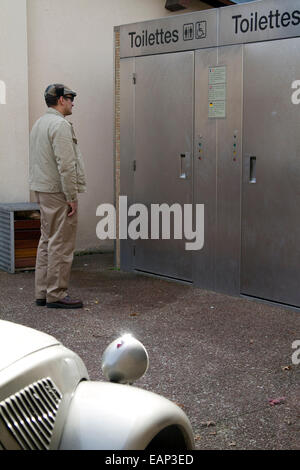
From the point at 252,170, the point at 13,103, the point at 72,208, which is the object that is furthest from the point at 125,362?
the point at 13,103

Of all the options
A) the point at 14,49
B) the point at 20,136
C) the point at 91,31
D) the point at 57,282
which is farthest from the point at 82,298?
the point at 91,31

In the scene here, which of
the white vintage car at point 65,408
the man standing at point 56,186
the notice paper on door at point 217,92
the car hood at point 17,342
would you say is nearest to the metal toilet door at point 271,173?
the notice paper on door at point 217,92

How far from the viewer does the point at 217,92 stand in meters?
7.47

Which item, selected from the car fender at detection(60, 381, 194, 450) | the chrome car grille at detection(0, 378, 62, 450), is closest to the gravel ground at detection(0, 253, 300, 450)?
the car fender at detection(60, 381, 194, 450)

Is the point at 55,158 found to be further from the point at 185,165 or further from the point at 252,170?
the point at 252,170

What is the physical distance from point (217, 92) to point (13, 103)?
3004 millimetres

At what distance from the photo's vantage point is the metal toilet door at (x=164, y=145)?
310 inches

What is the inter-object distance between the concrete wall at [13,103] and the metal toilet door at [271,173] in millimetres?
3348

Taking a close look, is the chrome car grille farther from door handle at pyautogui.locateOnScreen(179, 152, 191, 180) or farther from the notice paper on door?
door handle at pyautogui.locateOnScreen(179, 152, 191, 180)

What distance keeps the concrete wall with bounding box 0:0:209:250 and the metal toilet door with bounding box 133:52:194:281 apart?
1.71 m

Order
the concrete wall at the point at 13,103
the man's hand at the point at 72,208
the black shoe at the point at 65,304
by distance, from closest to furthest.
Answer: the man's hand at the point at 72,208, the black shoe at the point at 65,304, the concrete wall at the point at 13,103

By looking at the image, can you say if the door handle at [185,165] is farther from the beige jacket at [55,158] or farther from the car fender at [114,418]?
the car fender at [114,418]
